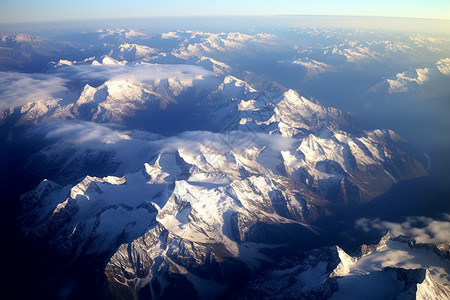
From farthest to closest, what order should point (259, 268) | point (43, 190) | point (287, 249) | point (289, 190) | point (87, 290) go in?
point (289, 190)
point (43, 190)
point (287, 249)
point (259, 268)
point (87, 290)

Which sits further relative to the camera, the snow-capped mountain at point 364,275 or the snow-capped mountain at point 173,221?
the snow-capped mountain at point 173,221

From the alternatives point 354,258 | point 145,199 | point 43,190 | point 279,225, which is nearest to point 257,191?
point 279,225

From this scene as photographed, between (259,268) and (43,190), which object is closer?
(259,268)

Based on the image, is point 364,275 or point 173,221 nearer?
point 364,275

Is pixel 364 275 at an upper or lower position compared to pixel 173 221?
upper

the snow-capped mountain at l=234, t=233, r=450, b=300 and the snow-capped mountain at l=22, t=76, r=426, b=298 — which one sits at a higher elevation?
the snow-capped mountain at l=234, t=233, r=450, b=300

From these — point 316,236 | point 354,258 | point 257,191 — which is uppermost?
point 354,258

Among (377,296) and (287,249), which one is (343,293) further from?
(287,249)

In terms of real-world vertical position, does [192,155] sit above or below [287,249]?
above

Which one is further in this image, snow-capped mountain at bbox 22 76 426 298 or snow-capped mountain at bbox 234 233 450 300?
snow-capped mountain at bbox 22 76 426 298

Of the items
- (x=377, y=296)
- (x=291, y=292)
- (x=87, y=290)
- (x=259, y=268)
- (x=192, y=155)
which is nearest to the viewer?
(x=377, y=296)

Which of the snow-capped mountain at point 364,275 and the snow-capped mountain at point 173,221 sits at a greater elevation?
the snow-capped mountain at point 364,275
